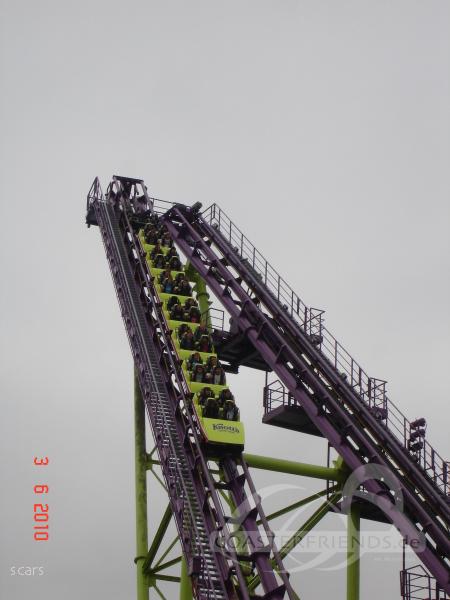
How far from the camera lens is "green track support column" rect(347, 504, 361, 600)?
92.1 ft

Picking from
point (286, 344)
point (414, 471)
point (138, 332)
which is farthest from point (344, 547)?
point (138, 332)

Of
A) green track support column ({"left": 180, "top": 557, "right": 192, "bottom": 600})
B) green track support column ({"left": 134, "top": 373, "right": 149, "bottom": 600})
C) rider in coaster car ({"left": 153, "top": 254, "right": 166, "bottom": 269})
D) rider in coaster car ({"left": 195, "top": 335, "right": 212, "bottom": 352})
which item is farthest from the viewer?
rider in coaster car ({"left": 153, "top": 254, "right": 166, "bottom": 269})

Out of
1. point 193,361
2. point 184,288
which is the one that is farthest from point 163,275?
point 193,361

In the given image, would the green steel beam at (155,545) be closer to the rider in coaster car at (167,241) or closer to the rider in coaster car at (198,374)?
the rider in coaster car at (198,374)

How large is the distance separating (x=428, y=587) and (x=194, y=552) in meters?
5.13

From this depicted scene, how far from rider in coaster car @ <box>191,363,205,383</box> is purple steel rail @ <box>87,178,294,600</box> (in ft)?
0.89

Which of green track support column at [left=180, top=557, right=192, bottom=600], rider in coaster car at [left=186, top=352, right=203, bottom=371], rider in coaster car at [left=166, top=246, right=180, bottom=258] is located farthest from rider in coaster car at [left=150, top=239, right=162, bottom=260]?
green track support column at [left=180, top=557, right=192, bottom=600]

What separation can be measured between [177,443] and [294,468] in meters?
3.46

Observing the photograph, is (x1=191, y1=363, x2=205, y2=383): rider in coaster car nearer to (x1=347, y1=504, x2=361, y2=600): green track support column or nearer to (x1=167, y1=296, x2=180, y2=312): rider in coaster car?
(x1=167, y1=296, x2=180, y2=312): rider in coaster car

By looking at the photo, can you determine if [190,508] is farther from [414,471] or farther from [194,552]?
[414,471]

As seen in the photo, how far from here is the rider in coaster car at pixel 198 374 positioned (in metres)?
26.8

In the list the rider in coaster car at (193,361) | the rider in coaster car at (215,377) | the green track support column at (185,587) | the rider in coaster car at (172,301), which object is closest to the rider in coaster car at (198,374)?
the rider in coaster car at (215,377)

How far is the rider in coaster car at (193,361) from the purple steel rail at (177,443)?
0.93ft

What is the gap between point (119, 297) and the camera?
31578 mm
